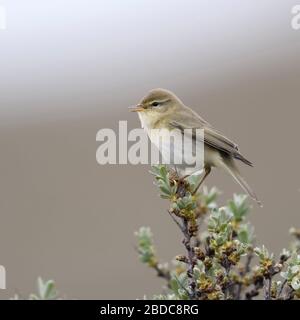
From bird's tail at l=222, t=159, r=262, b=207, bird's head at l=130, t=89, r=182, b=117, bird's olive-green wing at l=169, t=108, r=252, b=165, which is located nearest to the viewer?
bird's olive-green wing at l=169, t=108, r=252, b=165

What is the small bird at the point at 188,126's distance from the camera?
4093mm

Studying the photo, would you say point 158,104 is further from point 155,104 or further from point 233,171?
point 233,171

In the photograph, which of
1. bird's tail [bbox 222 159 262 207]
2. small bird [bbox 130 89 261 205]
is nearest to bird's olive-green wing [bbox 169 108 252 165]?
small bird [bbox 130 89 261 205]

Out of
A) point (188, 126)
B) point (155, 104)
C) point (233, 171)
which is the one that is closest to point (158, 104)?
point (155, 104)

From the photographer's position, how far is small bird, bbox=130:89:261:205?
13.4 feet

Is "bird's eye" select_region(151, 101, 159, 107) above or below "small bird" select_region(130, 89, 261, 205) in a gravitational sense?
above

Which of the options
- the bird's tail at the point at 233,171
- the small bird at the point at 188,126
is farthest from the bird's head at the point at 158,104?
the bird's tail at the point at 233,171

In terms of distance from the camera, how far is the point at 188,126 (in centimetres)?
433

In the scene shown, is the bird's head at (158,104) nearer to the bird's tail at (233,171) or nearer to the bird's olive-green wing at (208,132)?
the bird's olive-green wing at (208,132)

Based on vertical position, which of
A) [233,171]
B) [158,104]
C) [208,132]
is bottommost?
[233,171]

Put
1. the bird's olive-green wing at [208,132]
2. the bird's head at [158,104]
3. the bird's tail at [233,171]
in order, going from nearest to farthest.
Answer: the bird's olive-green wing at [208,132] < the bird's tail at [233,171] < the bird's head at [158,104]

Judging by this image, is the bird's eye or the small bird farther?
the bird's eye

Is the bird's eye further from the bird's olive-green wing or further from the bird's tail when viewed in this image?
the bird's tail
